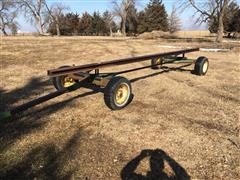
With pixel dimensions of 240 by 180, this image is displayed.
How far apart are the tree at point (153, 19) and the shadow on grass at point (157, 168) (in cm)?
5777

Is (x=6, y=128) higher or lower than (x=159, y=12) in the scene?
lower

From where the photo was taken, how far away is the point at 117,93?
578cm

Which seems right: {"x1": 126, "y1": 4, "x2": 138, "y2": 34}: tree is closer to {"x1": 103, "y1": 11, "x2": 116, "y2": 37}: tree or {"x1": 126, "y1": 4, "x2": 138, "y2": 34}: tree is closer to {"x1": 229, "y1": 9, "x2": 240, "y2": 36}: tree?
{"x1": 103, "y1": 11, "x2": 116, "y2": 37}: tree

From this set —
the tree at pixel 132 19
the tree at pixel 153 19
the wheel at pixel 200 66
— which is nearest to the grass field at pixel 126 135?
the wheel at pixel 200 66

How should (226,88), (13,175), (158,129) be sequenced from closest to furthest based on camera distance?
(13,175)
(158,129)
(226,88)

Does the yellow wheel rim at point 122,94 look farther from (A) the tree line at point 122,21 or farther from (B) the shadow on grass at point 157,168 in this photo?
(A) the tree line at point 122,21

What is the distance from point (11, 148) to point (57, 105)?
2.17 metres

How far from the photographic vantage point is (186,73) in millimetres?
10039

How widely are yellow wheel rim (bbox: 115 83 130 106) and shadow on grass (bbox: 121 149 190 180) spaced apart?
6.46ft

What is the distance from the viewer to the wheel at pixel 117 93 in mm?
5445

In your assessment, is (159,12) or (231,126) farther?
(159,12)

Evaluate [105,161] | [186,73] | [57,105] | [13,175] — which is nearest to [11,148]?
[13,175]

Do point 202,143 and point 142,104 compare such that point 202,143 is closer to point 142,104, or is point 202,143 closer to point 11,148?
point 142,104

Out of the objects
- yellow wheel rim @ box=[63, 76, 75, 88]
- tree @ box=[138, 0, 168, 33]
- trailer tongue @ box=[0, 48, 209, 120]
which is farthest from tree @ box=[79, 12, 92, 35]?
yellow wheel rim @ box=[63, 76, 75, 88]
